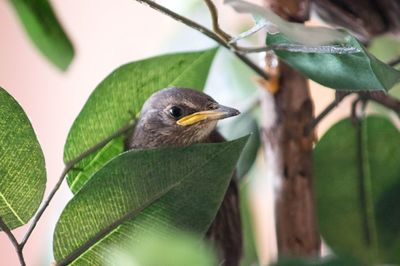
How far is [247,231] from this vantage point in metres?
0.94

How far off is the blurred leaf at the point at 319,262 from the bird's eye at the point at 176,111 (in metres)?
0.40

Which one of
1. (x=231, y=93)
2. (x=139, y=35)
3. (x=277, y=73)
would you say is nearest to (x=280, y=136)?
(x=277, y=73)

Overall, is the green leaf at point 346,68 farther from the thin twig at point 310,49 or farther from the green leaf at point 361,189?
the green leaf at point 361,189

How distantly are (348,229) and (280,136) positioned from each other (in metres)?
0.13

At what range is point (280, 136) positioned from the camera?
0.82 meters

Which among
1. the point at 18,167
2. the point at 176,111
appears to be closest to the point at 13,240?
the point at 18,167

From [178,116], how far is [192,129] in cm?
2

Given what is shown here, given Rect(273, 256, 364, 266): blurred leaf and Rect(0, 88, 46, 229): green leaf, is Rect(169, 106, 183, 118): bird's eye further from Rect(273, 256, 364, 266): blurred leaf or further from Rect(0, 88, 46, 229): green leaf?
Rect(273, 256, 364, 266): blurred leaf

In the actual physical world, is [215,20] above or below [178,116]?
above

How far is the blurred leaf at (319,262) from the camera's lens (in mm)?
403

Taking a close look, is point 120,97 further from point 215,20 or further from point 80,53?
point 80,53

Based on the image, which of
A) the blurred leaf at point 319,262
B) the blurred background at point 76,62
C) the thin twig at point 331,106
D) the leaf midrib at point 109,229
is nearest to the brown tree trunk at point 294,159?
the thin twig at point 331,106

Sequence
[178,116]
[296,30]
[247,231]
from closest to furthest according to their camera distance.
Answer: [296,30], [178,116], [247,231]

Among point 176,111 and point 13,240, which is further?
point 176,111
